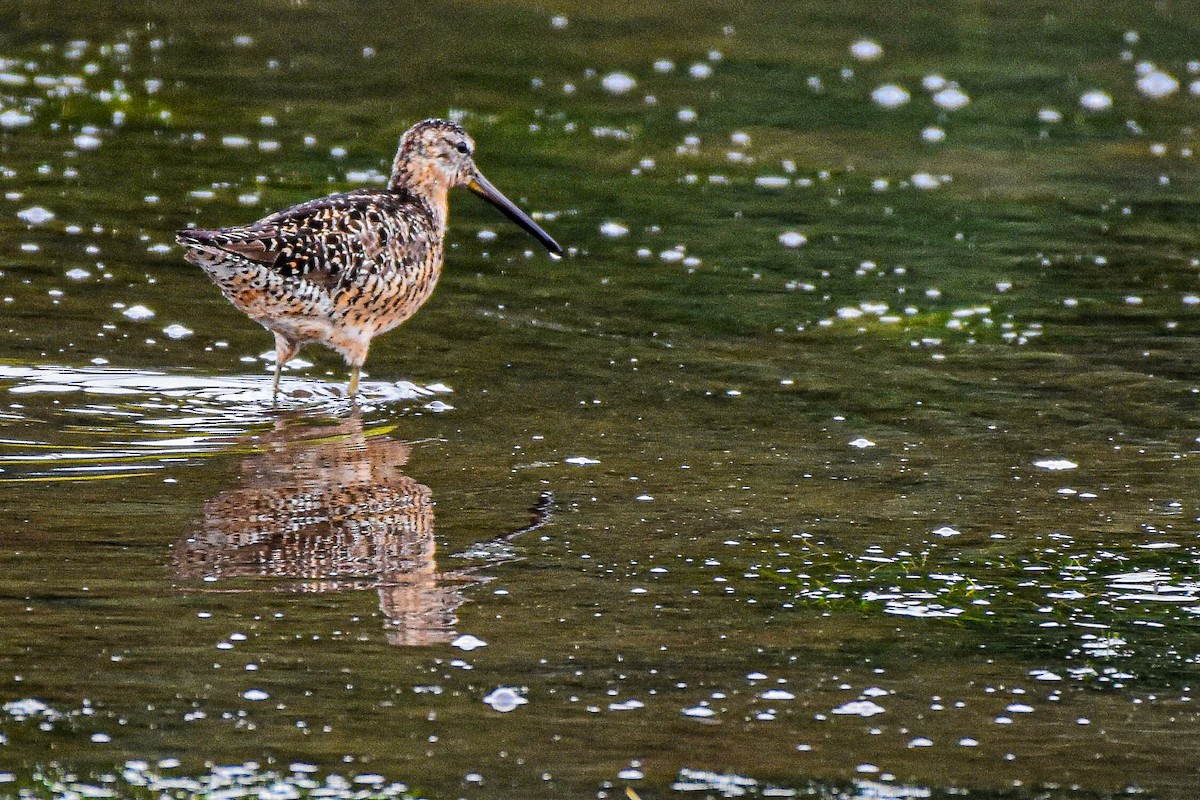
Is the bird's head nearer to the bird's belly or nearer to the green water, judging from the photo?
the bird's belly

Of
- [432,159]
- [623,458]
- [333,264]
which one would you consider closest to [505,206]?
[432,159]

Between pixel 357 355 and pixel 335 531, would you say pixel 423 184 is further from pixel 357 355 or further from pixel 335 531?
pixel 335 531

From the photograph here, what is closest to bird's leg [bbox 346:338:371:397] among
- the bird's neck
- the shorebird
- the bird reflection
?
the shorebird

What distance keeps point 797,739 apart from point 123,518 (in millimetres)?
2905

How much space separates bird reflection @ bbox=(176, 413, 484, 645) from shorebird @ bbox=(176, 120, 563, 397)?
764 mm

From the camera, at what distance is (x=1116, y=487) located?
7.83m

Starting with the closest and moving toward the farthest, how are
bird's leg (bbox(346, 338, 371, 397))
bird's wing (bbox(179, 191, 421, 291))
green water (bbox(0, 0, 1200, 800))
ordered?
green water (bbox(0, 0, 1200, 800))
bird's wing (bbox(179, 191, 421, 291))
bird's leg (bbox(346, 338, 371, 397))

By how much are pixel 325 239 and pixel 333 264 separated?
12 centimetres

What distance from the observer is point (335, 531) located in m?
6.90

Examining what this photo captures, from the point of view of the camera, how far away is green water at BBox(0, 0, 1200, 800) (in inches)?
210

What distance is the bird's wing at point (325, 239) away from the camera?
27.5 ft

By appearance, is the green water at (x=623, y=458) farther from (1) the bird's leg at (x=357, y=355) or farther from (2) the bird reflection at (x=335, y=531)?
(1) the bird's leg at (x=357, y=355)

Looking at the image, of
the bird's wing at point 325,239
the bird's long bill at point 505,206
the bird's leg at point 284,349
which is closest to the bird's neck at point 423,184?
the bird's long bill at point 505,206

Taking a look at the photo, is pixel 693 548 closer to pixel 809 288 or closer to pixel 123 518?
pixel 123 518
